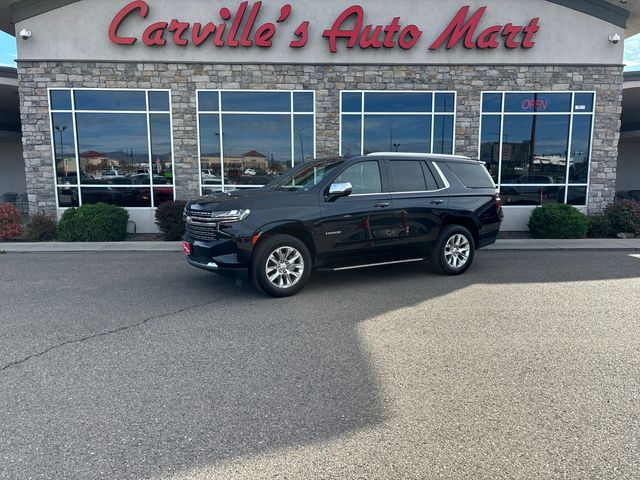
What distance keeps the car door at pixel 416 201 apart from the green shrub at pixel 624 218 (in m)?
7.79

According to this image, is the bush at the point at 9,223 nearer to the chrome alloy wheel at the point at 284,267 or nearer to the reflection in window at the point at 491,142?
the chrome alloy wheel at the point at 284,267

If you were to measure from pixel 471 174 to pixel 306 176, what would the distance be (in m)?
3.14

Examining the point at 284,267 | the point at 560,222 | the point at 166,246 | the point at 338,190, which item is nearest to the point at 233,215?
the point at 284,267

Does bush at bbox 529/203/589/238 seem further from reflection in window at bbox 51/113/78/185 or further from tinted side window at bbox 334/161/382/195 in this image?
reflection in window at bbox 51/113/78/185

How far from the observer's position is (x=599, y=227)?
12.9m

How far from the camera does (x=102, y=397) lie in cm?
369

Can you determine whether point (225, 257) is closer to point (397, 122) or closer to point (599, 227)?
point (397, 122)

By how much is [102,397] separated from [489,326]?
410cm

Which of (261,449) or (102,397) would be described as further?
(102,397)

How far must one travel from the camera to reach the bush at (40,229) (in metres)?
12.4

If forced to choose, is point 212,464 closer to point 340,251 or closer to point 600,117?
point 340,251

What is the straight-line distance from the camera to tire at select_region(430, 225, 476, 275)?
7992 millimetres

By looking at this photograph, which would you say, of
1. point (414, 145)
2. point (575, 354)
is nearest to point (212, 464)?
point (575, 354)

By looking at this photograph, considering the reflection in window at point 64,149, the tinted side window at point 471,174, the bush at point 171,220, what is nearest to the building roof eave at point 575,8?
the reflection in window at point 64,149
